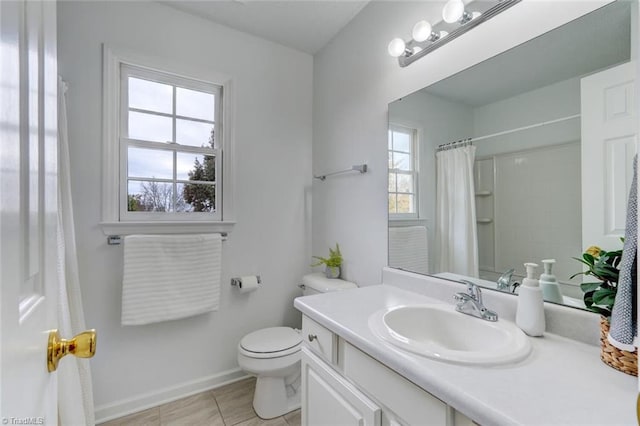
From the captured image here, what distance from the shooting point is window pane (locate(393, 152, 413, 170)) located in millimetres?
1489

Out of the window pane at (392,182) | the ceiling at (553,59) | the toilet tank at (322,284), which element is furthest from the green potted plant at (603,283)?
the toilet tank at (322,284)

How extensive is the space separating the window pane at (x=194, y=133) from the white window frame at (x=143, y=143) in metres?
0.05

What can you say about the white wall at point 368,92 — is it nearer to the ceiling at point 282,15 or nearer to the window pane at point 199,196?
the ceiling at point 282,15

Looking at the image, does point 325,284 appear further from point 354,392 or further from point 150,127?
point 150,127

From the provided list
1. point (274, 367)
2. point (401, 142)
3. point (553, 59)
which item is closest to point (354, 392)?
point (274, 367)

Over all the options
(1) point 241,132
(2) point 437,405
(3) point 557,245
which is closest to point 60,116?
(1) point 241,132

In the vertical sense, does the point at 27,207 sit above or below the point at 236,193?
below

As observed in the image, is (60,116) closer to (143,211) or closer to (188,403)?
(143,211)

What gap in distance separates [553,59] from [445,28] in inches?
18.8

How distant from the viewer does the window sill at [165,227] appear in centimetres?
164

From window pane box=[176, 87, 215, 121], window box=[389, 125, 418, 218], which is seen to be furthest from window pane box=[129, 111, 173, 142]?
window box=[389, 125, 418, 218]

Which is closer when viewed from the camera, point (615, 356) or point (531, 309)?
point (615, 356)

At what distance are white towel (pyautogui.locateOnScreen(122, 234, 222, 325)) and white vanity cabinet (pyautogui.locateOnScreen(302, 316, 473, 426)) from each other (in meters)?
0.90

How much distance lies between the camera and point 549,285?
0.95 metres
